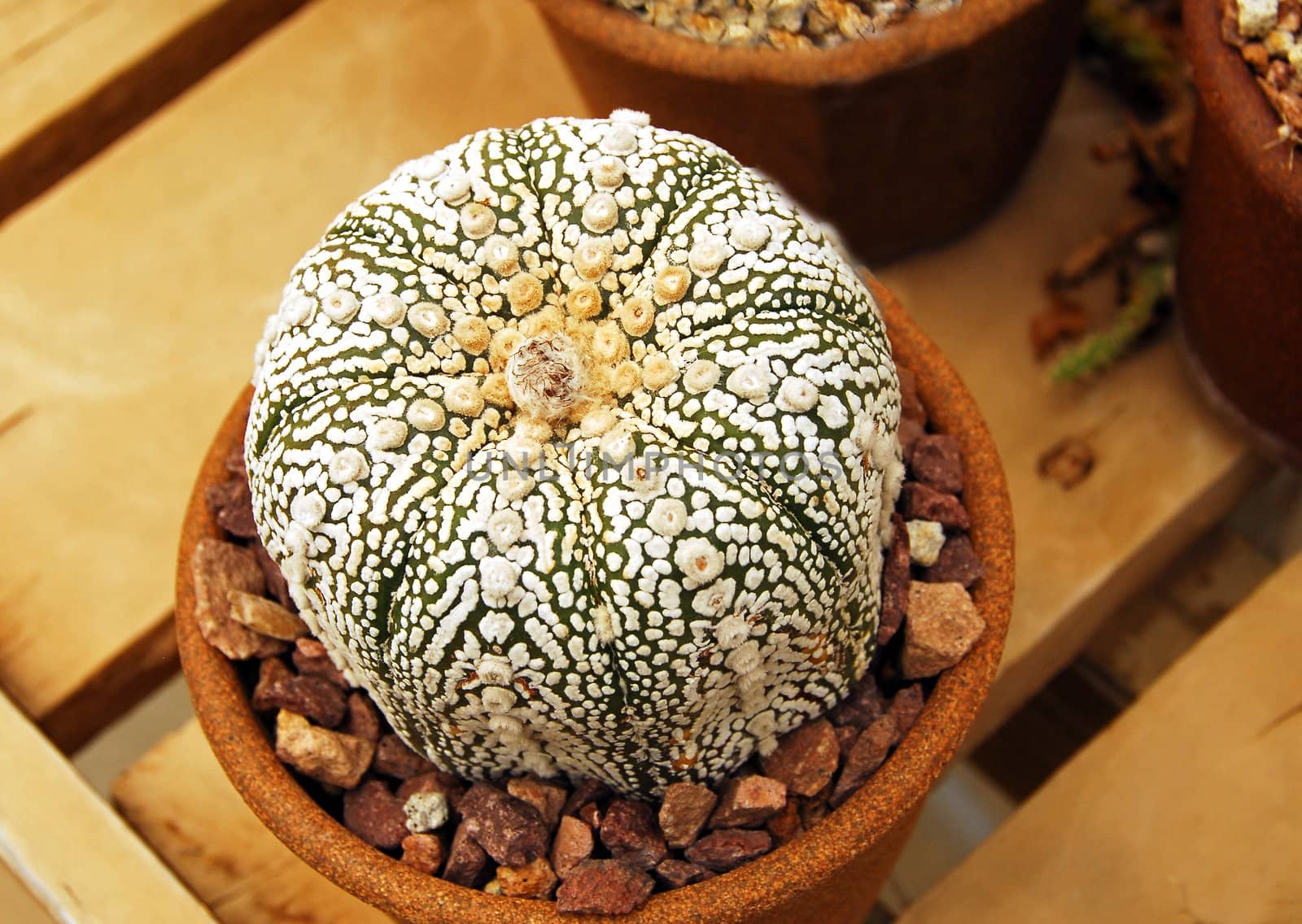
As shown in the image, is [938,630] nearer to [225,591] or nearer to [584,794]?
[584,794]

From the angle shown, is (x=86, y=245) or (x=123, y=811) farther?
(x=86, y=245)

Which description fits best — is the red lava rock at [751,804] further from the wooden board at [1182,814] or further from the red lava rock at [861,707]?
the wooden board at [1182,814]

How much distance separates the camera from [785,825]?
83 centimetres

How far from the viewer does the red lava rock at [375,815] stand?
0.85 meters

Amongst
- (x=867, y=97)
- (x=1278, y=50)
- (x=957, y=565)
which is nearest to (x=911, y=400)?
(x=957, y=565)

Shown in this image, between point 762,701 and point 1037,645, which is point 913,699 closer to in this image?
point 762,701

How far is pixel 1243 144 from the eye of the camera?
0.95 m

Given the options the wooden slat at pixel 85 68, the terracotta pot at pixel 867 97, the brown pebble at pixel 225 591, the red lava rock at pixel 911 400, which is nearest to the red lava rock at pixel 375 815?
the brown pebble at pixel 225 591

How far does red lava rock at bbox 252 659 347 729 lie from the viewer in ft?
2.89

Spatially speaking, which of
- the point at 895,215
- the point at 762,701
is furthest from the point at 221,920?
the point at 895,215

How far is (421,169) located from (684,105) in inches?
13.9

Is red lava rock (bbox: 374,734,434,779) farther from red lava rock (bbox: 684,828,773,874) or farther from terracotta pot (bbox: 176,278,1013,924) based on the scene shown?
red lava rock (bbox: 684,828,773,874)

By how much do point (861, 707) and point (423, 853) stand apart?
303 millimetres

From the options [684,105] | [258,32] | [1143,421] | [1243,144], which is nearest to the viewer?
[1243,144]
